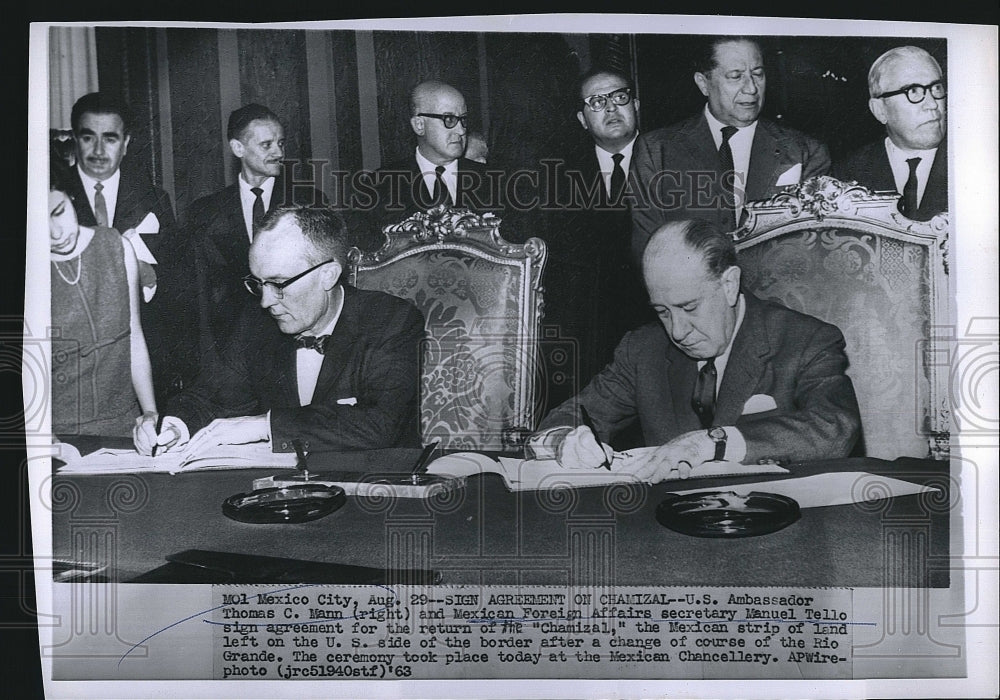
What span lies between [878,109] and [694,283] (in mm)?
995

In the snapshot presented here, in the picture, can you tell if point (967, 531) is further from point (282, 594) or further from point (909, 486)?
point (282, 594)

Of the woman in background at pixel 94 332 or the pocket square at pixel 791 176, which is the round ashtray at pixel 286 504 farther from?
the pocket square at pixel 791 176

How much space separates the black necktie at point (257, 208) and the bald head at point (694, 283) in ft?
4.90

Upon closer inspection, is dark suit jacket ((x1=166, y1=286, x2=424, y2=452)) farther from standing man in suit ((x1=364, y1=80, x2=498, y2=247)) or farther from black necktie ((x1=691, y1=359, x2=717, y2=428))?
black necktie ((x1=691, y1=359, x2=717, y2=428))

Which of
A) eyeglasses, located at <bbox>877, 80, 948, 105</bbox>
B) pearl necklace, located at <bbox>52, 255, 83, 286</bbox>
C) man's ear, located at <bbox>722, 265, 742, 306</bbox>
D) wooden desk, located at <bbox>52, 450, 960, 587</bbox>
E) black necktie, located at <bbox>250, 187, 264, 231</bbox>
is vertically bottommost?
wooden desk, located at <bbox>52, 450, 960, 587</bbox>

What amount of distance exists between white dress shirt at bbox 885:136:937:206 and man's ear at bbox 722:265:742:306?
0.72m

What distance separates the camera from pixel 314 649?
3021mm

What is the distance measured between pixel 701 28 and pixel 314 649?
2808 millimetres

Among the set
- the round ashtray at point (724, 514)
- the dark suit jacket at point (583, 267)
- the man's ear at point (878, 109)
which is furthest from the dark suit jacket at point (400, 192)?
the man's ear at point (878, 109)

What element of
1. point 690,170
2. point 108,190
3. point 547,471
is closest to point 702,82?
point 690,170

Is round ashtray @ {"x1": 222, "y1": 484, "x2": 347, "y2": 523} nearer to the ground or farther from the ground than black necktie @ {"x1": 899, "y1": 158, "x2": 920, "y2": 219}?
nearer to the ground

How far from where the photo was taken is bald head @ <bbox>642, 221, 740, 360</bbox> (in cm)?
308

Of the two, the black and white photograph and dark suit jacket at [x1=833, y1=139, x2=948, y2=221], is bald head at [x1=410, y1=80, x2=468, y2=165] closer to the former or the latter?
the black and white photograph

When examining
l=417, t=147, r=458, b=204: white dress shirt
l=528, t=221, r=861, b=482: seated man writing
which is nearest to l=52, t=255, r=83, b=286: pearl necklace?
l=417, t=147, r=458, b=204: white dress shirt
